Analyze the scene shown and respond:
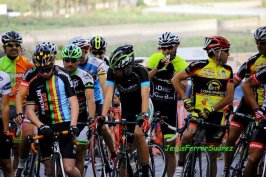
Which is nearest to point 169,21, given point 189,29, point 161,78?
point 189,29

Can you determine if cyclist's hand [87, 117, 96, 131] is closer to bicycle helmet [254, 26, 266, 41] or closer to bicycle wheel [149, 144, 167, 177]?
bicycle wheel [149, 144, 167, 177]

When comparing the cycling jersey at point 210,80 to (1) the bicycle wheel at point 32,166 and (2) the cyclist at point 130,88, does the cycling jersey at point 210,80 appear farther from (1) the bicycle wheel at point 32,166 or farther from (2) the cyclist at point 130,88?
(1) the bicycle wheel at point 32,166

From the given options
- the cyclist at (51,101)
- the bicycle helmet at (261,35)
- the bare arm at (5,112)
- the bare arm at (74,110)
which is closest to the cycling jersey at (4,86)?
the bare arm at (5,112)

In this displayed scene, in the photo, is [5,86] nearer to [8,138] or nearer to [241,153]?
[8,138]

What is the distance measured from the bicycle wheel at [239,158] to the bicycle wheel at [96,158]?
194 cm

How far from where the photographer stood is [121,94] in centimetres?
1152

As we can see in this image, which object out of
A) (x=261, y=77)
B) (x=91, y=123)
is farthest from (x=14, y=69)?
(x=261, y=77)

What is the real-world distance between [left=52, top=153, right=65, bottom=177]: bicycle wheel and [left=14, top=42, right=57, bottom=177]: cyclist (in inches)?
46.7

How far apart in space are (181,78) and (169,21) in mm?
23624

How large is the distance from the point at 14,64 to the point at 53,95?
2.83 metres

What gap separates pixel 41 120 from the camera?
34.7 feet

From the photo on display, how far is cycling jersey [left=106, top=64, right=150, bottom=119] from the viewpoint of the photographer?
1123 centimetres

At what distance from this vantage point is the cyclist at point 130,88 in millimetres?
10977

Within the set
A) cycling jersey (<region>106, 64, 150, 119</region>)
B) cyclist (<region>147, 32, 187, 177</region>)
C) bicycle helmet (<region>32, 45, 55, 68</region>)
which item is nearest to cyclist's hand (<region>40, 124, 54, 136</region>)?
bicycle helmet (<region>32, 45, 55, 68</region>)
